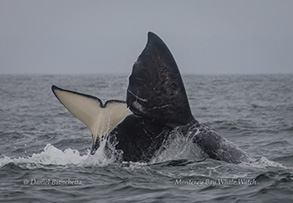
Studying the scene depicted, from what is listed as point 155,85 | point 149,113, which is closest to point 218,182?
point 149,113

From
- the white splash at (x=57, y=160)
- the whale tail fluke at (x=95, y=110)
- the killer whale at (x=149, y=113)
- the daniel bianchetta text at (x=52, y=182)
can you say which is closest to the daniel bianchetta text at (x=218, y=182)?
the killer whale at (x=149, y=113)

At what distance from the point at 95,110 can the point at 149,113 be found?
31.0 inches

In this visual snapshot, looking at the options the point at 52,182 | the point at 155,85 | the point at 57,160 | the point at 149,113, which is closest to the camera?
the point at 155,85

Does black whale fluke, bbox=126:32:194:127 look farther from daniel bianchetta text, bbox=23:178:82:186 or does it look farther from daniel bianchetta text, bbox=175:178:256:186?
daniel bianchetta text, bbox=23:178:82:186

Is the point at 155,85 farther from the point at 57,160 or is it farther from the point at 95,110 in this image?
the point at 57,160

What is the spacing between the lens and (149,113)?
293 inches

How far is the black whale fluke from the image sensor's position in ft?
23.9

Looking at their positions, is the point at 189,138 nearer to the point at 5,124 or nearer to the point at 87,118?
the point at 87,118

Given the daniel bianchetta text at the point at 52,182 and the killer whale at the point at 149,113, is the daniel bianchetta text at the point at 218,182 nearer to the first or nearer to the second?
the killer whale at the point at 149,113

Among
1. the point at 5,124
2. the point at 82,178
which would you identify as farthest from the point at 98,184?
the point at 5,124

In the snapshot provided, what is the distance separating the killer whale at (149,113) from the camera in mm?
7312

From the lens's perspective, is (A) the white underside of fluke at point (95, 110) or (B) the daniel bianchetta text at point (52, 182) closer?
(A) the white underside of fluke at point (95, 110)

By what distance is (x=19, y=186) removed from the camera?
7.93m

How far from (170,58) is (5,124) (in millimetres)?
11025
